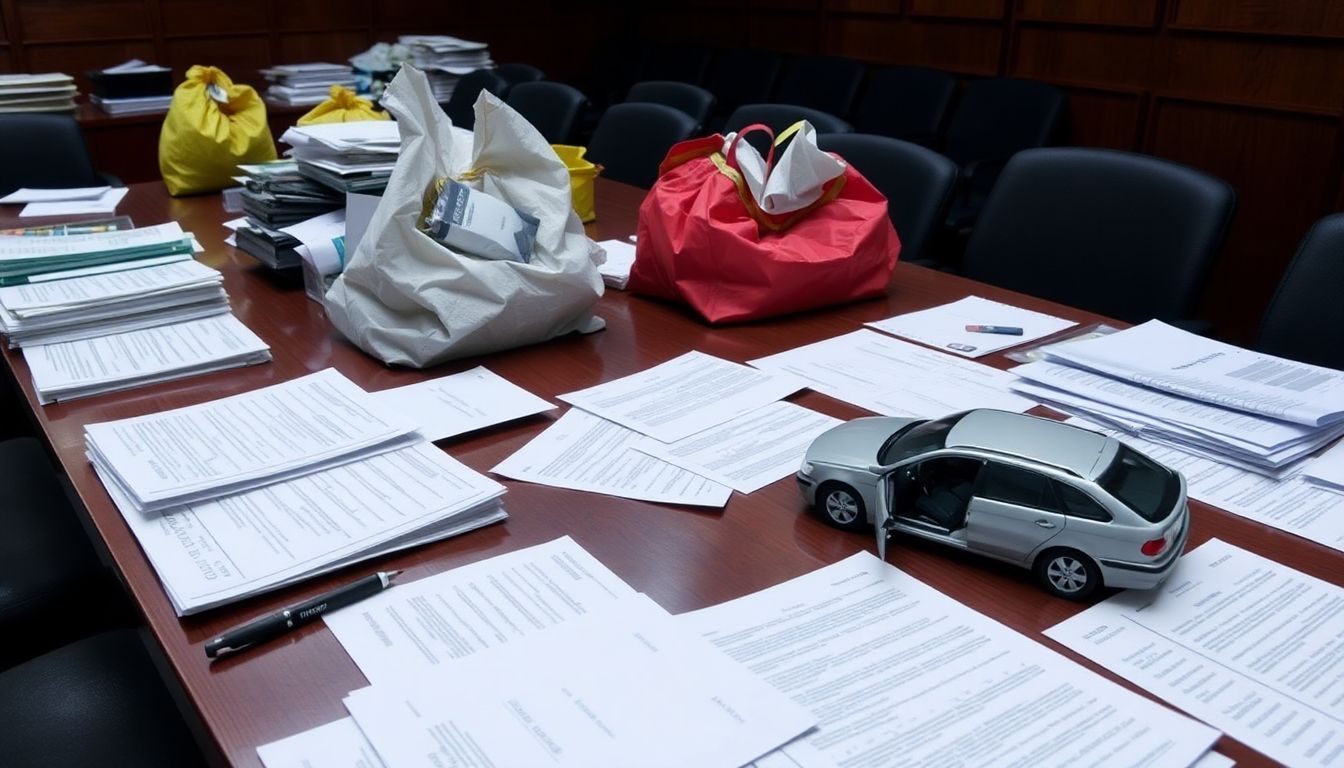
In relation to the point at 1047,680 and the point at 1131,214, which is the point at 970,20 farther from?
the point at 1047,680

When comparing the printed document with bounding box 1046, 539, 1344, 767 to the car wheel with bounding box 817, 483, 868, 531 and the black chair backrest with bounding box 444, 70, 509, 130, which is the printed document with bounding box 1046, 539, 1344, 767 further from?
the black chair backrest with bounding box 444, 70, 509, 130

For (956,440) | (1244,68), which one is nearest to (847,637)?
(956,440)

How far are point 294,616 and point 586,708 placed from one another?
0.26 m

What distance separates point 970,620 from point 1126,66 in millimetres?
3298

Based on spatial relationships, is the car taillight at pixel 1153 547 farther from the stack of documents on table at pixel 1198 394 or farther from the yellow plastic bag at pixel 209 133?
the yellow plastic bag at pixel 209 133

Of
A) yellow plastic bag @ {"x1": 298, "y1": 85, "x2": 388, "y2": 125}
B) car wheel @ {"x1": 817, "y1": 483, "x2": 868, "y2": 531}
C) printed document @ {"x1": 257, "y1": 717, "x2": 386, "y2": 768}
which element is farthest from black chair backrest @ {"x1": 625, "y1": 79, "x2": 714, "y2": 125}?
printed document @ {"x1": 257, "y1": 717, "x2": 386, "y2": 768}

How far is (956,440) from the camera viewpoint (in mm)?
863

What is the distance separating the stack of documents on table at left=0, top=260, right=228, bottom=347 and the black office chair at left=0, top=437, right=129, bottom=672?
0.90ft

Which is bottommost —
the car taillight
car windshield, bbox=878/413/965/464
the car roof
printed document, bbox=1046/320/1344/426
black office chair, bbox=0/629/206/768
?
black office chair, bbox=0/629/206/768

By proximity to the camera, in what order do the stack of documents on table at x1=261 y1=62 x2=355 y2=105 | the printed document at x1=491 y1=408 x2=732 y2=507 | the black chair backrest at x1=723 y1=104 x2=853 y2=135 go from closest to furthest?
the printed document at x1=491 y1=408 x2=732 y2=507 → the black chair backrest at x1=723 y1=104 x2=853 y2=135 → the stack of documents on table at x1=261 y1=62 x2=355 y2=105

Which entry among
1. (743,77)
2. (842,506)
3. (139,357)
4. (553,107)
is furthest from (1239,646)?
(743,77)

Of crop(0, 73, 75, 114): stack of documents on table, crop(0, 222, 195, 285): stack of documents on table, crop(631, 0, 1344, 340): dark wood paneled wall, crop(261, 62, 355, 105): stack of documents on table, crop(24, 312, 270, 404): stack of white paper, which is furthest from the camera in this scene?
crop(261, 62, 355, 105): stack of documents on table

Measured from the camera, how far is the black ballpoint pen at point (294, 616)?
2.47 ft

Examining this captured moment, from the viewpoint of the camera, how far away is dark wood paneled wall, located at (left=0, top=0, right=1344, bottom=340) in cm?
312
